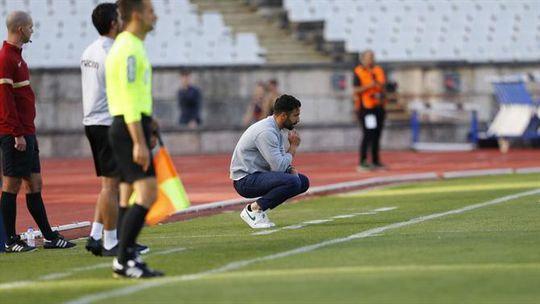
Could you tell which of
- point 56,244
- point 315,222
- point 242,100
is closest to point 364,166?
point 242,100

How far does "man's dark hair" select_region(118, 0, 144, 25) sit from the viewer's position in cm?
1005

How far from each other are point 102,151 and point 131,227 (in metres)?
1.92

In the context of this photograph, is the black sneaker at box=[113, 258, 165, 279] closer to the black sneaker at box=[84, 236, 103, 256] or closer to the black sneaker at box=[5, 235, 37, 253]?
the black sneaker at box=[84, 236, 103, 256]

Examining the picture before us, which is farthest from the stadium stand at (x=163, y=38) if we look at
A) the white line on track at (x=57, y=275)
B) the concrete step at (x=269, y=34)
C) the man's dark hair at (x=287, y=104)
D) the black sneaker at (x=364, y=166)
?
→ the white line on track at (x=57, y=275)

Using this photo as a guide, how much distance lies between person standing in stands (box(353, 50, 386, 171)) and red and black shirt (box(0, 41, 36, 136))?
1321cm

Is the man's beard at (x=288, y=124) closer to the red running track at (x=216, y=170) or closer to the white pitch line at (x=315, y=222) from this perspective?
the white pitch line at (x=315, y=222)

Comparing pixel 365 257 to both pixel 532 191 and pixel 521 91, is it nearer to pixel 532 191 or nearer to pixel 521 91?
pixel 532 191

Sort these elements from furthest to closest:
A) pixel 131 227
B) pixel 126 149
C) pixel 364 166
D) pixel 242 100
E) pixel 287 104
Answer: pixel 242 100, pixel 364 166, pixel 287 104, pixel 126 149, pixel 131 227

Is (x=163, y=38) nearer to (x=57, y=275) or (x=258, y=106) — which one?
(x=258, y=106)

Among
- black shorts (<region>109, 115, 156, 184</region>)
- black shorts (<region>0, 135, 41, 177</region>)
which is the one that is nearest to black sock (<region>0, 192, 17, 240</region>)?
black shorts (<region>0, 135, 41, 177</region>)

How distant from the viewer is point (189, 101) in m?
33.7

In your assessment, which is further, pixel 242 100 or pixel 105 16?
pixel 242 100

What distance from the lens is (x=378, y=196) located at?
63.6ft

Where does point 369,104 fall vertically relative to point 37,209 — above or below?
below
